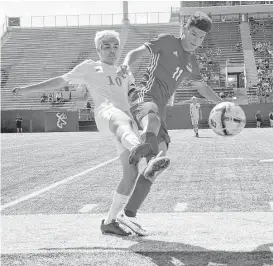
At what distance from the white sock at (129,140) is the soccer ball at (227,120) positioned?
1272 millimetres

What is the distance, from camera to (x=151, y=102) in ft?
19.2

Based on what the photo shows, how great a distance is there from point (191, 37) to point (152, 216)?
6.44ft

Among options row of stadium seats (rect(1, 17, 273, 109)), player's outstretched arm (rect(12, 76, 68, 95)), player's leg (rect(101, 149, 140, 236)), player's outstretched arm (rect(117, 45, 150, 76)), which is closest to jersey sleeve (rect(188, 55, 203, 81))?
player's outstretched arm (rect(117, 45, 150, 76))

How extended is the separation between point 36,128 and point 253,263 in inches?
1561

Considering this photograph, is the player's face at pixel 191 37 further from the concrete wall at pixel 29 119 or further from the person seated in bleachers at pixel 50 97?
the person seated in bleachers at pixel 50 97

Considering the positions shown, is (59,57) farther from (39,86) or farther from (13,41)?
(39,86)

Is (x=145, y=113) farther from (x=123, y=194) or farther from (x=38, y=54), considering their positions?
(x=38, y=54)

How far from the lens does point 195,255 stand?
4.68 metres

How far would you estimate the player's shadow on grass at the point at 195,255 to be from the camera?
175 inches

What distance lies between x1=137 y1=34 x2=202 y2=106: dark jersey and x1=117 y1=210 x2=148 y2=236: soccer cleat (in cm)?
112

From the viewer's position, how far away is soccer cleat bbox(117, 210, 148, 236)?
5.63 meters

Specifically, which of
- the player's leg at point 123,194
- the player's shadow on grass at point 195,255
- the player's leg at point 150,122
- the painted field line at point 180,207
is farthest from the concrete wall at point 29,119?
the player's shadow on grass at point 195,255

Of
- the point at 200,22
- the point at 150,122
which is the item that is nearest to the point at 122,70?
the point at 150,122

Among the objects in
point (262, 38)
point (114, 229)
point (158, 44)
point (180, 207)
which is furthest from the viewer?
point (262, 38)
